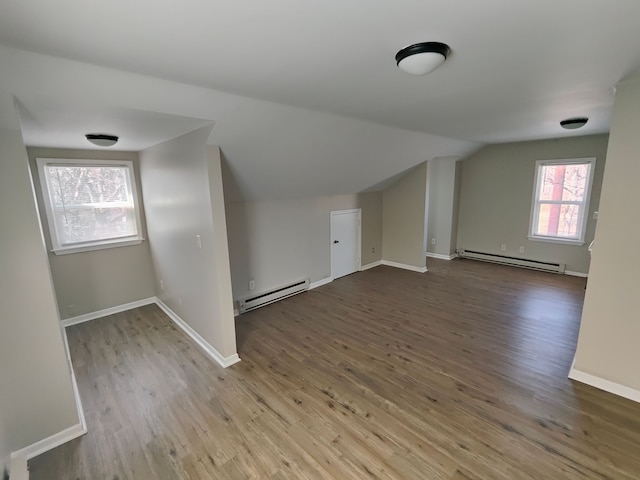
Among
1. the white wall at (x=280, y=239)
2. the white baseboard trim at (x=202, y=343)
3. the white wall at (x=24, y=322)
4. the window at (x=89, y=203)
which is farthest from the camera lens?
the white wall at (x=280, y=239)

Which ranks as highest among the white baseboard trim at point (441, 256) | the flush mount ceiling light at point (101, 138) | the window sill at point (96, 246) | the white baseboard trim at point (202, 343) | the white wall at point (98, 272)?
the flush mount ceiling light at point (101, 138)

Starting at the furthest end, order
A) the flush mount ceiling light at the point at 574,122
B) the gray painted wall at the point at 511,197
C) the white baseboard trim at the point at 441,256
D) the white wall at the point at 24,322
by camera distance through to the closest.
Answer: the white baseboard trim at the point at 441,256 < the gray painted wall at the point at 511,197 < the flush mount ceiling light at the point at 574,122 < the white wall at the point at 24,322

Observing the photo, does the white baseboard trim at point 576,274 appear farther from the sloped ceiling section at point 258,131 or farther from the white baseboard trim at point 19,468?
the white baseboard trim at point 19,468

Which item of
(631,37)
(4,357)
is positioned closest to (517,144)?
(631,37)

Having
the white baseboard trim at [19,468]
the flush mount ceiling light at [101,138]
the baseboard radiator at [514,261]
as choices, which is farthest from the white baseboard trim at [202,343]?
the baseboard radiator at [514,261]

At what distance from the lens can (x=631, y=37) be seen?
1.45 metres

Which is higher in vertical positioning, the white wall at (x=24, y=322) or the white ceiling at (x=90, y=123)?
the white ceiling at (x=90, y=123)

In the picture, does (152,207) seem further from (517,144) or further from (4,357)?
(517,144)

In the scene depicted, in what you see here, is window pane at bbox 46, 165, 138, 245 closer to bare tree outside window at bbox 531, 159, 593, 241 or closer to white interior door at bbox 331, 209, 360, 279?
white interior door at bbox 331, 209, 360, 279

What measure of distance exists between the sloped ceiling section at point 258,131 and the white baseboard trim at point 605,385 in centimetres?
310

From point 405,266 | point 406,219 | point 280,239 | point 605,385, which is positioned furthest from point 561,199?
point 280,239

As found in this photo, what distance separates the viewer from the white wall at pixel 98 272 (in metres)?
3.67

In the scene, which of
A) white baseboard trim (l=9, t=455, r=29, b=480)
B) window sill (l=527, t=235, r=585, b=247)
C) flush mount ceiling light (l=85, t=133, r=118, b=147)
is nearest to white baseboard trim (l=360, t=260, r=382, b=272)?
window sill (l=527, t=235, r=585, b=247)

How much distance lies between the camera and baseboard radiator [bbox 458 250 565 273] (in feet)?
17.9
